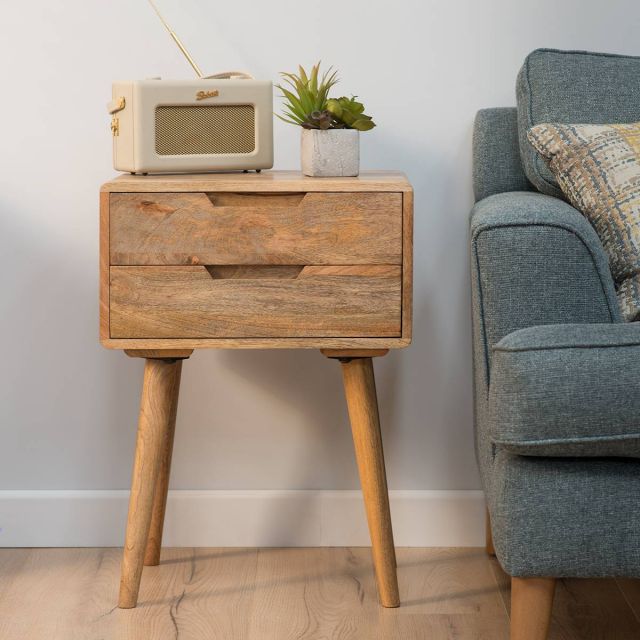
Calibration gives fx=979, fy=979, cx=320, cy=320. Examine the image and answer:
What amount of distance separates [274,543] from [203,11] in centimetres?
96

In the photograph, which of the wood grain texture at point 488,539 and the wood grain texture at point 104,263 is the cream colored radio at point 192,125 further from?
the wood grain texture at point 488,539

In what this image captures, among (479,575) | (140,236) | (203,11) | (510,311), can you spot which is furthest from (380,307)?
(203,11)

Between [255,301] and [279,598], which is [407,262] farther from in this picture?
[279,598]

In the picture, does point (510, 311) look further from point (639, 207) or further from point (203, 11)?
point (203, 11)

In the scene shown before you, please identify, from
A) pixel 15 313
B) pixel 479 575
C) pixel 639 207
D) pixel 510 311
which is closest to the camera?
pixel 510 311

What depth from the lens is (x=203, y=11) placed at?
5.61 feet

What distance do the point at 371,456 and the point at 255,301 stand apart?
0.31 metres

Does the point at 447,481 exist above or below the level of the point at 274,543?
above

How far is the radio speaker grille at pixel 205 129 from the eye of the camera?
4.75 ft

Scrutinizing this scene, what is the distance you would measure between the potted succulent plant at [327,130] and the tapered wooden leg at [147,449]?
0.37 metres

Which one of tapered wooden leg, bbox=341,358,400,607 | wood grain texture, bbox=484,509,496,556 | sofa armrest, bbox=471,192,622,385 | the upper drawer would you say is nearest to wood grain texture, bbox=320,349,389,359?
tapered wooden leg, bbox=341,358,400,607

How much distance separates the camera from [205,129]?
57.7 inches

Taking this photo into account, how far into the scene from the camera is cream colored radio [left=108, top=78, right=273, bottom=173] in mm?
1429

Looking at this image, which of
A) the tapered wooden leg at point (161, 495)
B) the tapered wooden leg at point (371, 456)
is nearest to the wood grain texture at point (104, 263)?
the tapered wooden leg at point (161, 495)
